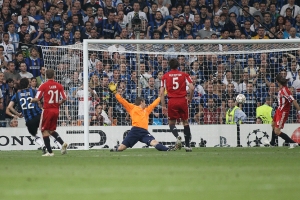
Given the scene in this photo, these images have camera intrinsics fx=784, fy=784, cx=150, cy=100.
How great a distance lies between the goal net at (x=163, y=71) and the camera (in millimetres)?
21938

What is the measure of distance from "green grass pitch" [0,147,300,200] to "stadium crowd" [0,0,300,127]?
25.9 feet

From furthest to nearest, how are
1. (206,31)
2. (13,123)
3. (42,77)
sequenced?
(206,31)
(42,77)
(13,123)

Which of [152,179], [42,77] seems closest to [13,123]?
[42,77]

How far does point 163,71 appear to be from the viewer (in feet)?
75.1

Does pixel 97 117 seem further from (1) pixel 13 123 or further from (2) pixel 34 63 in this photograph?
(2) pixel 34 63

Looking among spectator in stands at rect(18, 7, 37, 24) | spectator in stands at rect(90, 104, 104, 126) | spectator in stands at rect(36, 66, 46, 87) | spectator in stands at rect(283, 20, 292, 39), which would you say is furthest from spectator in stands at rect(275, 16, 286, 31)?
spectator in stands at rect(36, 66, 46, 87)

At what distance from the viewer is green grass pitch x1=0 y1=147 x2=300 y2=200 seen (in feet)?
26.9

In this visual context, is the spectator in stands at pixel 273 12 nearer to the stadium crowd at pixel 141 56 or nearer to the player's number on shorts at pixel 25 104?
the stadium crowd at pixel 141 56

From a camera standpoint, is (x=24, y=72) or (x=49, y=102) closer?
(x=49, y=102)

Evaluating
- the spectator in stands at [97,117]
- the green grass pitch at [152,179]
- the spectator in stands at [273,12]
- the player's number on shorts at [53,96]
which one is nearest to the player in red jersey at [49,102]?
the player's number on shorts at [53,96]

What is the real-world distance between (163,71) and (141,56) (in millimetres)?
843

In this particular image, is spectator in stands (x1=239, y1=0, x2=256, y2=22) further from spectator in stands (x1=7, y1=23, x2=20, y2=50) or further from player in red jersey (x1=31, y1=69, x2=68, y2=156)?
player in red jersey (x1=31, y1=69, x2=68, y2=156)

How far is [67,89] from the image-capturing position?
2198cm

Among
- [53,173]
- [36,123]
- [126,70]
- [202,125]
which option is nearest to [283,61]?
[202,125]
